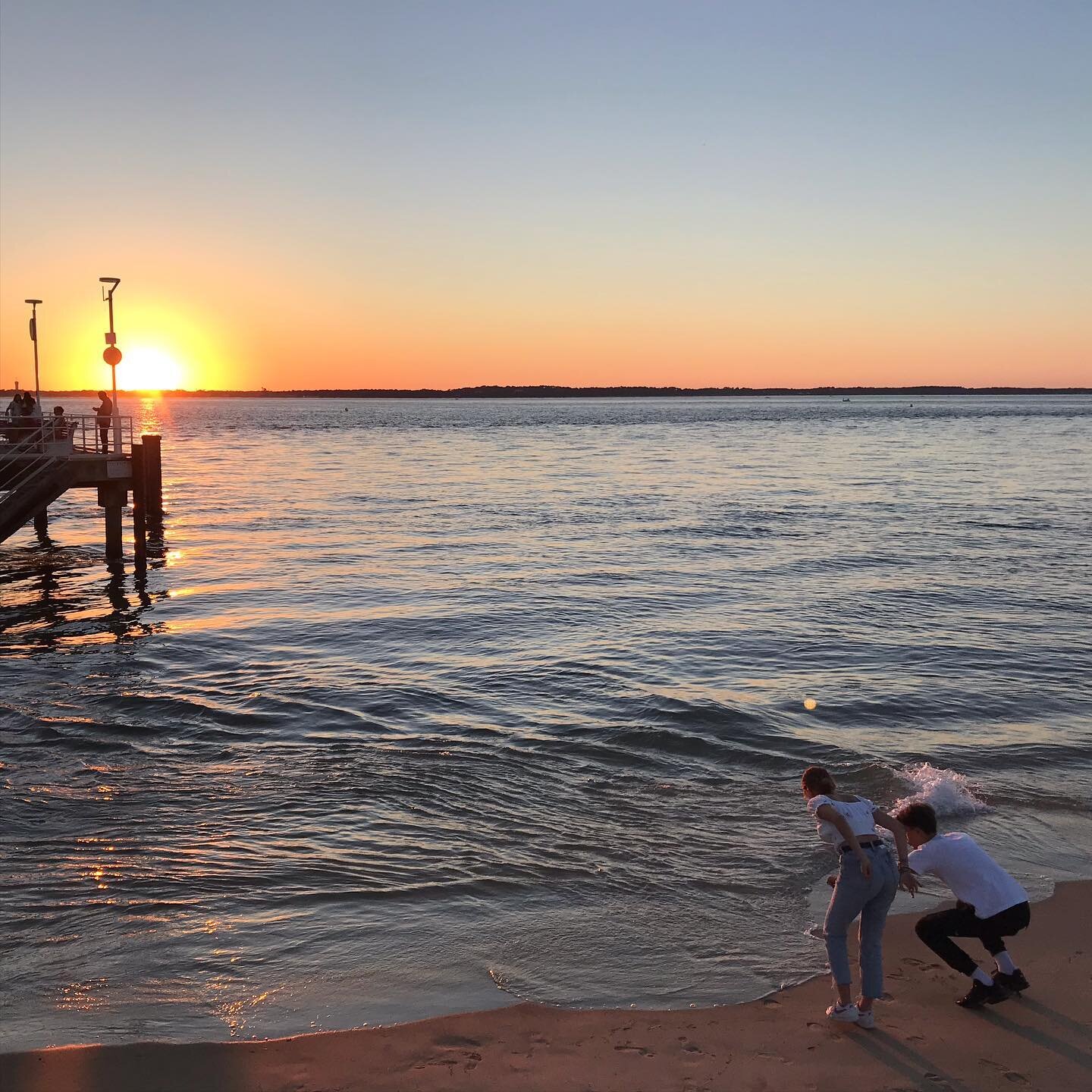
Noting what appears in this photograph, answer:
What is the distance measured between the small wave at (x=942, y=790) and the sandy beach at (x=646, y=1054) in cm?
360

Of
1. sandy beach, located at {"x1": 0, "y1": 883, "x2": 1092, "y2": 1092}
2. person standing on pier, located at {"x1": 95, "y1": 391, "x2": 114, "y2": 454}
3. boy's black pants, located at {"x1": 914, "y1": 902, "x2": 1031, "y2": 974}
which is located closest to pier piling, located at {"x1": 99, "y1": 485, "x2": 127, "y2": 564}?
person standing on pier, located at {"x1": 95, "y1": 391, "x2": 114, "y2": 454}

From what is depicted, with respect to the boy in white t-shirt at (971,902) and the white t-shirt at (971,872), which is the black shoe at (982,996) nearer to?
the boy in white t-shirt at (971,902)

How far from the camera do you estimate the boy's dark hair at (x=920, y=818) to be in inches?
265

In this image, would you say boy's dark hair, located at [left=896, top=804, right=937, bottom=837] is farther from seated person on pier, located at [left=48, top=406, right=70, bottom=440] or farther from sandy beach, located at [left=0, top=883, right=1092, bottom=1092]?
seated person on pier, located at [left=48, top=406, right=70, bottom=440]

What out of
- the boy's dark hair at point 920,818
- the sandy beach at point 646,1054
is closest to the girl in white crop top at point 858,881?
the boy's dark hair at point 920,818

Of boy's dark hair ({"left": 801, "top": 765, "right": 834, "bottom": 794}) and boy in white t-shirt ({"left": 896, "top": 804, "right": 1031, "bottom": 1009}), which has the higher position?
boy's dark hair ({"left": 801, "top": 765, "right": 834, "bottom": 794})

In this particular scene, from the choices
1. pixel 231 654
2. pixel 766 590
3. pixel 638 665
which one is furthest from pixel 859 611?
pixel 231 654

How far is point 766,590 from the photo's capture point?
23.8 meters

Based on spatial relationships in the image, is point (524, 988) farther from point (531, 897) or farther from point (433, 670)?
point (433, 670)

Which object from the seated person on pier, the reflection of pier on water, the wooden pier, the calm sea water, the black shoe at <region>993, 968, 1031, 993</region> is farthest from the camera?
the seated person on pier

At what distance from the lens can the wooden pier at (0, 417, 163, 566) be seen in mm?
21922

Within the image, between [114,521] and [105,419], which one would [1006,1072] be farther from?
[105,419]

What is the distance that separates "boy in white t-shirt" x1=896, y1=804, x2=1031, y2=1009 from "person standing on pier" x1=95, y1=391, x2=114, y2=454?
959 inches

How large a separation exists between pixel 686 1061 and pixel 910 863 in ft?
6.12
